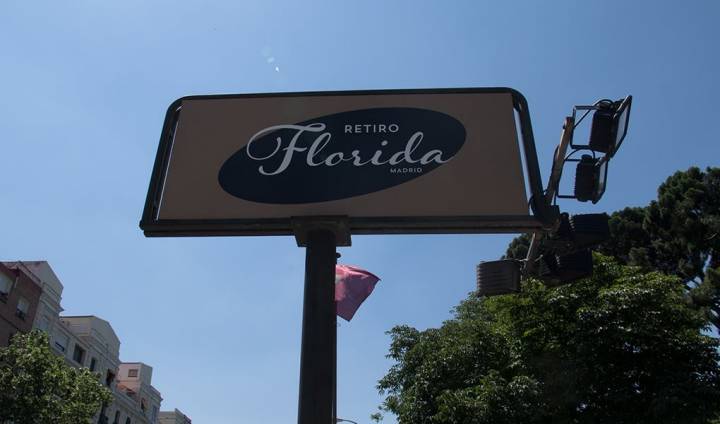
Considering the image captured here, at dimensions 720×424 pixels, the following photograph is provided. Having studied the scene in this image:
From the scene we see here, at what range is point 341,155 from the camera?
6613 mm

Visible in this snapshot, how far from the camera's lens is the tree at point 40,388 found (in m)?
26.5

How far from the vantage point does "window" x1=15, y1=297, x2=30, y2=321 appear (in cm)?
4800

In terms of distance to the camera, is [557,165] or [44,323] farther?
[44,323]

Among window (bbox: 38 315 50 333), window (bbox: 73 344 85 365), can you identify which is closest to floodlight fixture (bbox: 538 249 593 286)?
window (bbox: 38 315 50 333)

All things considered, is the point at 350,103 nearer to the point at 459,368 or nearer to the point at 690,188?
the point at 459,368

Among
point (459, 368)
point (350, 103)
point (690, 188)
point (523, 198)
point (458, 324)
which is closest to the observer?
point (523, 198)

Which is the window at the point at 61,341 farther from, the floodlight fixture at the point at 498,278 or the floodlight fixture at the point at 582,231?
the floodlight fixture at the point at 582,231

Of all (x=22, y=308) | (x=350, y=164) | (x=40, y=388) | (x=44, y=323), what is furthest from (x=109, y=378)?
(x=350, y=164)

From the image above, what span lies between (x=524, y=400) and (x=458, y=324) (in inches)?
263

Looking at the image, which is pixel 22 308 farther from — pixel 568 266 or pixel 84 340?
pixel 568 266

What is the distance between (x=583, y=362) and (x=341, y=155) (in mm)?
16960

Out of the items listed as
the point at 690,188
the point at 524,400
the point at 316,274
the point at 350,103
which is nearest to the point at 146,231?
the point at 316,274

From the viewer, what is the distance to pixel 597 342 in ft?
68.3

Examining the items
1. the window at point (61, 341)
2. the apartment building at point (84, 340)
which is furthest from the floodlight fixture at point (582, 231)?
the window at point (61, 341)
